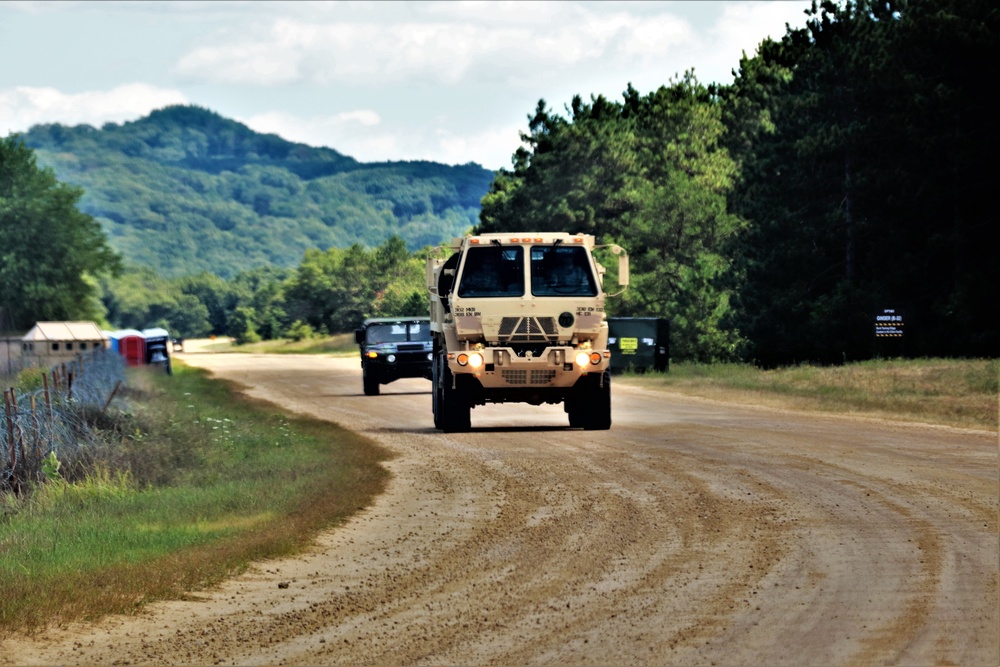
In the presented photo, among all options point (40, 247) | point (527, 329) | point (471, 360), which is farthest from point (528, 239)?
point (40, 247)

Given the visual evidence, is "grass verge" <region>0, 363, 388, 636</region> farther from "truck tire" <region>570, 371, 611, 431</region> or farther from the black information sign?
the black information sign

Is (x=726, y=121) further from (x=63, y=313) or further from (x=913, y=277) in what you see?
(x=63, y=313)

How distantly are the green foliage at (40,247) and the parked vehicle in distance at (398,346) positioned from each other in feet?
252

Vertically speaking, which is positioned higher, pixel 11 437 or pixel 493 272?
pixel 493 272

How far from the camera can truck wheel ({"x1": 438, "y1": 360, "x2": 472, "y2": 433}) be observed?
79.5 feet

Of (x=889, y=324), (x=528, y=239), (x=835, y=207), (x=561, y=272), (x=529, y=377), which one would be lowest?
(x=529, y=377)

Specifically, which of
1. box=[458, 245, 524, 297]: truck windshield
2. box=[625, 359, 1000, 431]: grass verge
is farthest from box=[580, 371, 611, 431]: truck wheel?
box=[625, 359, 1000, 431]: grass verge

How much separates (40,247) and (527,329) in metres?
95.3

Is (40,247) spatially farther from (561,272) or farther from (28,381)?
(561,272)

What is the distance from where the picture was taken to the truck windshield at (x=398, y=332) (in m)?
38.4

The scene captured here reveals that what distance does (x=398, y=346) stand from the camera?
38.4 meters

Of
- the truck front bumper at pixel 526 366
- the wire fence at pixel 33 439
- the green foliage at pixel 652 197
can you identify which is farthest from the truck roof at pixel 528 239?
the green foliage at pixel 652 197

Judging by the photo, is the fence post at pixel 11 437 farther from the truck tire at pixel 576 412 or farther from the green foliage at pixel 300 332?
the green foliage at pixel 300 332

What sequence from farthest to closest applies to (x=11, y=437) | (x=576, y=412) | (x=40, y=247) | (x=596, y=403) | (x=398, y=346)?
(x=40, y=247) < (x=398, y=346) < (x=576, y=412) < (x=596, y=403) < (x=11, y=437)
